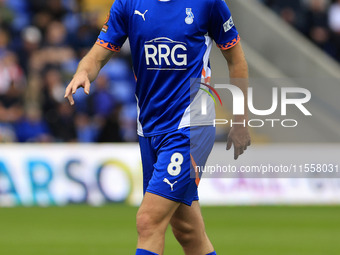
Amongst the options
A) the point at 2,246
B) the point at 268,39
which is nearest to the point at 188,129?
the point at 2,246

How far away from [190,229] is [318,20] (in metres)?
13.8

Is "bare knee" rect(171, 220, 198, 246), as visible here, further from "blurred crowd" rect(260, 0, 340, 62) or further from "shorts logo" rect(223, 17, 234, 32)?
"blurred crowd" rect(260, 0, 340, 62)

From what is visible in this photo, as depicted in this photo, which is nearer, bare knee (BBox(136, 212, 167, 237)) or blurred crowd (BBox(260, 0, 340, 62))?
bare knee (BBox(136, 212, 167, 237))

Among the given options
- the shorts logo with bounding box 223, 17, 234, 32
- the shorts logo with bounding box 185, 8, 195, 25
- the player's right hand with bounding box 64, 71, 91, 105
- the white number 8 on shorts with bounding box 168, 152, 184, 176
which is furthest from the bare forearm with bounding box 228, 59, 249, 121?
the player's right hand with bounding box 64, 71, 91, 105

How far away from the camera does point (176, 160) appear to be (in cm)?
550

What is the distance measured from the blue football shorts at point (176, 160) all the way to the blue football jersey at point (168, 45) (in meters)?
0.07

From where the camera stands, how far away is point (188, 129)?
5.61 meters

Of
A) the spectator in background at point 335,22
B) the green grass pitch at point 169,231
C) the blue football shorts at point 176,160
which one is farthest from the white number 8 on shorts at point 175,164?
the spectator in background at point 335,22

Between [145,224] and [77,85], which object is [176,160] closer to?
[145,224]

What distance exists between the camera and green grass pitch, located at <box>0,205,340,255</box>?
963 cm

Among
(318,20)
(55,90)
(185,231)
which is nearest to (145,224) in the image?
(185,231)

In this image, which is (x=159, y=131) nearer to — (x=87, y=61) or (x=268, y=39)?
(x=87, y=61)

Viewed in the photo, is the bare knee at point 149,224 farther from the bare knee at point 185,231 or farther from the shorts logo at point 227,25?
the shorts logo at point 227,25

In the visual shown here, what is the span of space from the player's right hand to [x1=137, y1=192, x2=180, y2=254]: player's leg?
820 millimetres
